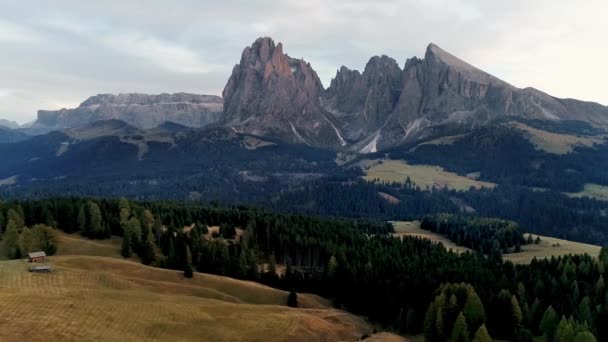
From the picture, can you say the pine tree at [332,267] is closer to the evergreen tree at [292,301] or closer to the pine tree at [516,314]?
the evergreen tree at [292,301]

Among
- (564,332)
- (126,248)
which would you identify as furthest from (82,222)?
(564,332)

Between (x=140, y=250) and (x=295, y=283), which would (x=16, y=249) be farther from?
(x=295, y=283)

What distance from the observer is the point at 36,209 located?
155125 millimetres

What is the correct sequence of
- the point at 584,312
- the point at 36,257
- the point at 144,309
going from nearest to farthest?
1. the point at 144,309
2. the point at 584,312
3. the point at 36,257

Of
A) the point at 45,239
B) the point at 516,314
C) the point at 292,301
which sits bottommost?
the point at 292,301

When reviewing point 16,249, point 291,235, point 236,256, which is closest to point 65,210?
point 16,249

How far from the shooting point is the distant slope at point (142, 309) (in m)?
75.2

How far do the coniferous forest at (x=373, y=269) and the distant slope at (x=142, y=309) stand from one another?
964cm

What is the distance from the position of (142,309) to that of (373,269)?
69.6 m

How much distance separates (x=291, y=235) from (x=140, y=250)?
174 feet

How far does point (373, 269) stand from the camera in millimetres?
139250

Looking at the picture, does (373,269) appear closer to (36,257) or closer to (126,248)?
(126,248)

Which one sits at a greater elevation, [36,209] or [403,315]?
[36,209]

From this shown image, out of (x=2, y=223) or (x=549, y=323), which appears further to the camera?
(x=2, y=223)
